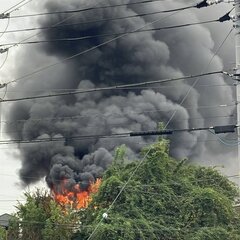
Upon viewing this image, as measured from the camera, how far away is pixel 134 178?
25266mm

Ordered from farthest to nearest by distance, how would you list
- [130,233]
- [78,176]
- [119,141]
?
[119,141]
[78,176]
[130,233]

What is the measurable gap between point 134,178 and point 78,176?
30.6 metres

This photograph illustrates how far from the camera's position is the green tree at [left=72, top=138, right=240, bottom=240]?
76.7 feet

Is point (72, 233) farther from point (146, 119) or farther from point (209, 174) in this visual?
point (146, 119)

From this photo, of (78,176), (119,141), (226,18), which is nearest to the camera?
(226,18)

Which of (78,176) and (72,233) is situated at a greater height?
(78,176)

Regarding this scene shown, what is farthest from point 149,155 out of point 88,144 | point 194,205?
point 88,144

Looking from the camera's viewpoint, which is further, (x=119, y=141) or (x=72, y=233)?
(x=119, y=141)

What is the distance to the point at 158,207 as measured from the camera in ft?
79.6

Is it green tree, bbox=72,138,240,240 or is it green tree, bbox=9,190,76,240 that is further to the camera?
green tree, bbox=9,190,76,240

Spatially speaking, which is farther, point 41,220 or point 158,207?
point 41,220

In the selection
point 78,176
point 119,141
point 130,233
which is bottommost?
point 130,233

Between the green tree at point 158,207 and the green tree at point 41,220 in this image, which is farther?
the green tree at point 41,220

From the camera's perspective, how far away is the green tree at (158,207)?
23.4 meters
